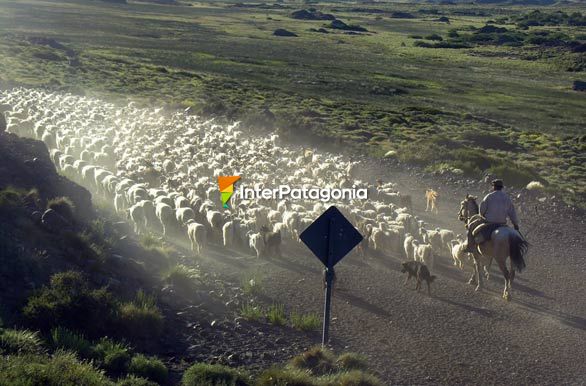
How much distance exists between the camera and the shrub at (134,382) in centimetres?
830

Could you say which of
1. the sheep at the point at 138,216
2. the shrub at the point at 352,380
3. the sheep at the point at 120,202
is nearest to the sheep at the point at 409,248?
the sheep at the point at 138,216

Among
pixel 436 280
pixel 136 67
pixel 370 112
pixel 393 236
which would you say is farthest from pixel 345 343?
pixel 136 67

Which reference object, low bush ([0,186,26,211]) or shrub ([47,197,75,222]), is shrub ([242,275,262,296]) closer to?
shrub ([47,197,75,222])

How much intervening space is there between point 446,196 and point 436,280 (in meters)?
8.74

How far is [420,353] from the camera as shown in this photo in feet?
37.0

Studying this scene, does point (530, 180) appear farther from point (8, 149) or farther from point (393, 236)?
point (8, 149)

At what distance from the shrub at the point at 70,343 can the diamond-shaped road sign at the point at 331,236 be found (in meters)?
3.32

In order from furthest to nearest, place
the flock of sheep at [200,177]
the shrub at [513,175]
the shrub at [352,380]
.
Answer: the shrub at [513,175], the flock of sheep at [200,177], the shrub at [352,380]

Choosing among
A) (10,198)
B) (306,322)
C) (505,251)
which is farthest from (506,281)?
(10,198)

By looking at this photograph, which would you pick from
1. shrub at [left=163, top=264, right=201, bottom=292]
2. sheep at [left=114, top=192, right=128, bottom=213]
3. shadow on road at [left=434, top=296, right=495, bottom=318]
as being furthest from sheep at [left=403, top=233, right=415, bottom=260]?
sheep at [left=114, top=192, right=128, bottom=213]

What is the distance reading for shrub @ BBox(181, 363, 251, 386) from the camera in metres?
8.88

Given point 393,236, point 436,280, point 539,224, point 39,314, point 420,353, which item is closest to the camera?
point 39,314

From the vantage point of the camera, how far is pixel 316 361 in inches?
401

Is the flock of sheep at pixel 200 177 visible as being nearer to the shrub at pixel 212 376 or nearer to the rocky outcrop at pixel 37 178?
the rocky outcrop at pixel 37 178
